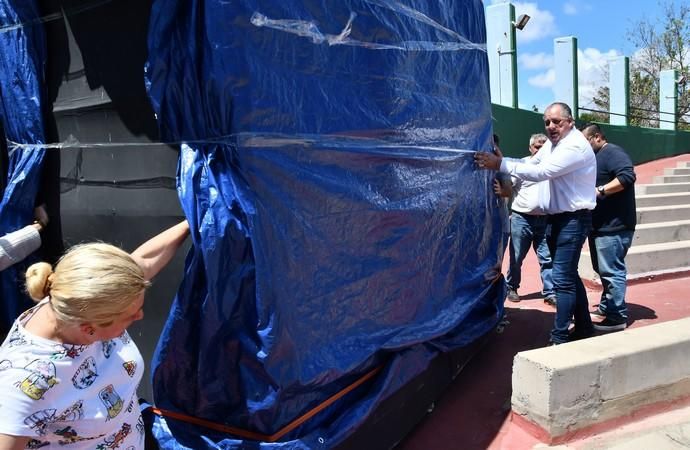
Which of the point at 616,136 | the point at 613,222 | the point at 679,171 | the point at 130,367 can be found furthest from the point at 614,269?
the point at 616,136

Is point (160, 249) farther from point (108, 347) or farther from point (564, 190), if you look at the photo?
point (564, 190)

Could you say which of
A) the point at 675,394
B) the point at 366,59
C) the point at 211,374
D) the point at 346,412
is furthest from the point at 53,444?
the point at 675,394

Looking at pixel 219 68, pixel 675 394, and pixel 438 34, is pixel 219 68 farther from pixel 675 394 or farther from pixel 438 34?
pixel 675 394

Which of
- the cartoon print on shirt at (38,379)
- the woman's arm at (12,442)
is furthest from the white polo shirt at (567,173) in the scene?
the woman's arm at (12,442)

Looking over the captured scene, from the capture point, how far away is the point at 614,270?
464cm

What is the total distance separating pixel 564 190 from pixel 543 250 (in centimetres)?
176

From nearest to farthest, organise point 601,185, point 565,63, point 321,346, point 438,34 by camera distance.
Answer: point 321,346 < point 438,34 < point 601,185 < point 565,63

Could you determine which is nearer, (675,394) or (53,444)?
(53,444)

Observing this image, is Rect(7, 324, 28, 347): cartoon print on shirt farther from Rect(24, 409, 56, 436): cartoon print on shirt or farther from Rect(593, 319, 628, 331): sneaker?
Rect(593, 319, 628, 331): sneaker

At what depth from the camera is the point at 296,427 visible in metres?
2.21

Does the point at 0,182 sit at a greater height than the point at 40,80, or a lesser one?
lesser

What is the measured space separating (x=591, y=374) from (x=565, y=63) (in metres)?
12.7

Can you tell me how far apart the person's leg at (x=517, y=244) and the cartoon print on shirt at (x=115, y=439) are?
4.42 meters

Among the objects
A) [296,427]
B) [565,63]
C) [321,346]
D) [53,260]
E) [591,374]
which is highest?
[565,63]
